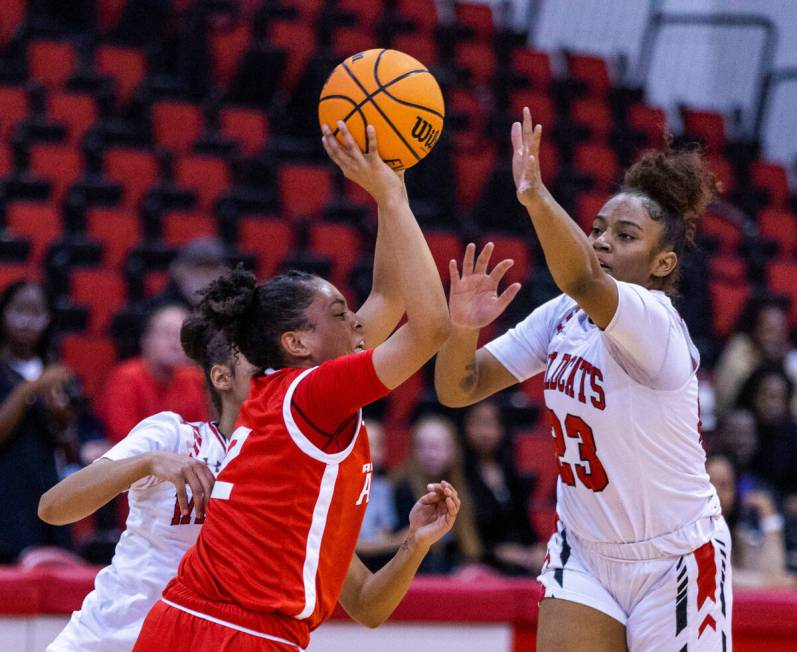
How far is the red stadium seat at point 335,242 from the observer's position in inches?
375

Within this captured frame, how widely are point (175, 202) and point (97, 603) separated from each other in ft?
20.6

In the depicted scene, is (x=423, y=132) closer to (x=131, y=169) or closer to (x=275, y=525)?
(x=275, y=525)

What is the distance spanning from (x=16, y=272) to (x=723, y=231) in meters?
7.00

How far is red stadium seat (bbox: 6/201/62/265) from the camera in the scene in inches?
341

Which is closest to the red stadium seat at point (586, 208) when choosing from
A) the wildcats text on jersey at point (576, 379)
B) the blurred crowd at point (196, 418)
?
the blurred crowd at point (196, 418)

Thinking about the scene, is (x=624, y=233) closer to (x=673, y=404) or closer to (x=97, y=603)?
(x=673, y=404)

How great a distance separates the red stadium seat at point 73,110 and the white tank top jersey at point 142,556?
6.98 m

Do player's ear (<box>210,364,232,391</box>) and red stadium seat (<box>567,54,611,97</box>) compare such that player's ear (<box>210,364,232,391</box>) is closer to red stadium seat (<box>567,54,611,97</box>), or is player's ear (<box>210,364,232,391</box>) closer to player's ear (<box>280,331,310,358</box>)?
player's ear (<box>280,331,310,358</box>)

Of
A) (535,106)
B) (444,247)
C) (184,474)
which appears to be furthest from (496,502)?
(535,106)

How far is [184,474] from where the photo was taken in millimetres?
3131

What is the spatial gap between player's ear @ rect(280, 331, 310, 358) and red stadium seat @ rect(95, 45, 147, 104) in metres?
8.06

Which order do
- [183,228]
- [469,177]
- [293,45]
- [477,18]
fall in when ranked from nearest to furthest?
[183,228] < [469,177] < [293,45] < [477,18]

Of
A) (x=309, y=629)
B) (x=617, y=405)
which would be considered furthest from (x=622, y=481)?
(x=309, y=629)

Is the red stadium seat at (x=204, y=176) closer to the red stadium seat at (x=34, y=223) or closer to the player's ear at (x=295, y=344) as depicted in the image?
the red stadium seat at (x=34, y=223)
